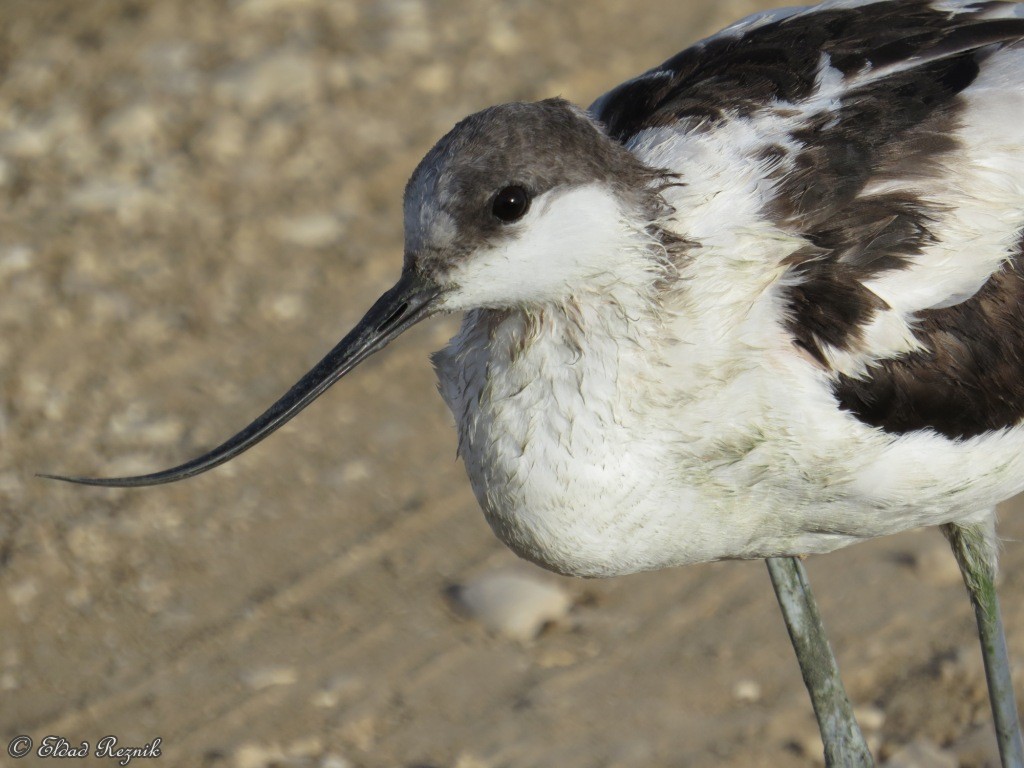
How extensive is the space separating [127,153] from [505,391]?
3394 mm

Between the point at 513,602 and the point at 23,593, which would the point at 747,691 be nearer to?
the point at 513,602

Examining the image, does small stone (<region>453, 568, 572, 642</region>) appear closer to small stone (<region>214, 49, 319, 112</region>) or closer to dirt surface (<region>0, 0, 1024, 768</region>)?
dirt surface (<region>0, 0, 1024, 768</region>)

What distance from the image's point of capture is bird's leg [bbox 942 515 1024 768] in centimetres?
359

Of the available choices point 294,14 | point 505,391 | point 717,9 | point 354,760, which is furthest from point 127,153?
point 505,391

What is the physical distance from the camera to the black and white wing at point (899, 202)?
308cm

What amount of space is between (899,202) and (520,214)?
82cm

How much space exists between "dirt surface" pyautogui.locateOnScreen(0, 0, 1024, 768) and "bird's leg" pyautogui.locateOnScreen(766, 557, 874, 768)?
0.24 metres

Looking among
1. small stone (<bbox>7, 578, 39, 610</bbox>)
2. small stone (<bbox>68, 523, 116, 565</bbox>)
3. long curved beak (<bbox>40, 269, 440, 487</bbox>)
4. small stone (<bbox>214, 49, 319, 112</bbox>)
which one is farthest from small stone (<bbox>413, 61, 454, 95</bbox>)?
long curved beak (<bbox>40, 269, 440, 487</bbox>)

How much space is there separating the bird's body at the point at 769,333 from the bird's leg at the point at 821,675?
0.49 metres

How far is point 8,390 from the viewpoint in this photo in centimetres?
503

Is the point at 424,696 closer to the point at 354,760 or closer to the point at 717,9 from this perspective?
the point at 354,760

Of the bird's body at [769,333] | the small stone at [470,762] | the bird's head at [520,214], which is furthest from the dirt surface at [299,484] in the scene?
the bird's head at [520,214]

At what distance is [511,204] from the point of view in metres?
2.81

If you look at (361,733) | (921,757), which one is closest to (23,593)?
(361,733)
